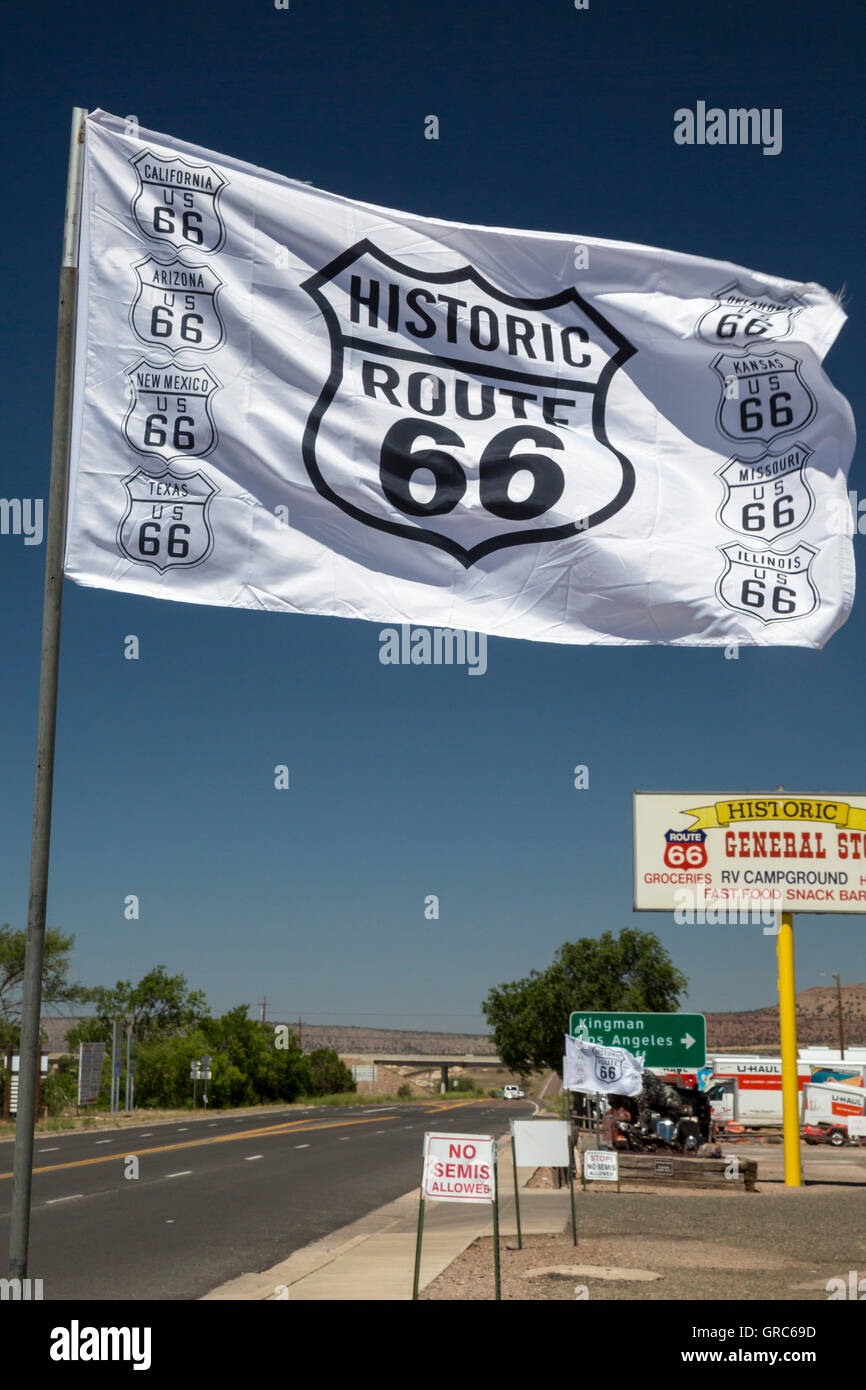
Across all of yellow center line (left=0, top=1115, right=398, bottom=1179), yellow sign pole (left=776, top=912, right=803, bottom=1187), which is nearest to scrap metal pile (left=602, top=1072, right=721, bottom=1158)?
yellow sign pole (left=776, top=912, right=803, bottom=1187)

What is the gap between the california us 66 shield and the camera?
670 centimetres

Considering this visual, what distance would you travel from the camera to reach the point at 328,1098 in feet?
308

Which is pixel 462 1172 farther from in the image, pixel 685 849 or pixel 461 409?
pixel 685 849

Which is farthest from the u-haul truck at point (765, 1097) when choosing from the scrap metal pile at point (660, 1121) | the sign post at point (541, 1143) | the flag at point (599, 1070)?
the sign post at point (541, 1143)

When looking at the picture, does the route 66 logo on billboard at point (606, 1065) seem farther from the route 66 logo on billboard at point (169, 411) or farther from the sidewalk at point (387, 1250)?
the route 66 logo on billboard at point (169, 411)

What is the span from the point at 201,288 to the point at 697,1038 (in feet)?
71.0

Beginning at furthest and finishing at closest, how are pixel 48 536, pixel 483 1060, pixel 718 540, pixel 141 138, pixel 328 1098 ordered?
pixel 483 1060 < pixel 328 1098 < pixel 718 540 < pixel 141 138 < pixel 48 536

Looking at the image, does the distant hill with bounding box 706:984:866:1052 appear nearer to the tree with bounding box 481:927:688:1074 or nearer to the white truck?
the tree with bounding box 481:927:688:1074

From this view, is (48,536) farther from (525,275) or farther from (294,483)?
(525,275)

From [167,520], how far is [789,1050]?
22362 mm

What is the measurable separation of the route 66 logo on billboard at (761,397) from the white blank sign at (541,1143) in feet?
31.3

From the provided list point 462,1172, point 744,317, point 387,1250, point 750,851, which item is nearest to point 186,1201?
point 387,1250

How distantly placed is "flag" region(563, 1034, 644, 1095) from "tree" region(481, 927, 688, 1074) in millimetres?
40872
